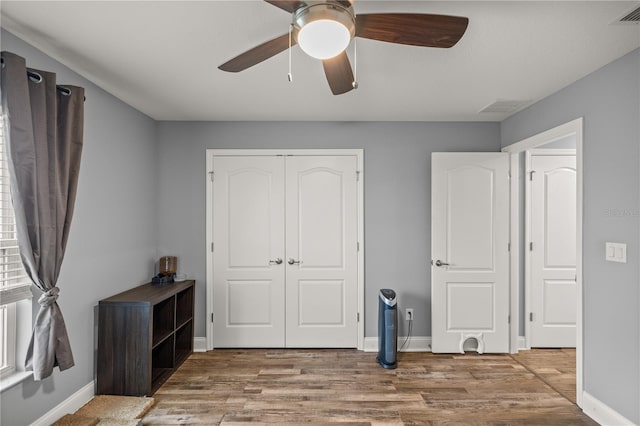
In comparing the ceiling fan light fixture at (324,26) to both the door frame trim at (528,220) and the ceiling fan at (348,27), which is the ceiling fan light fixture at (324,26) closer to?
the ceiling fan at (348,27)

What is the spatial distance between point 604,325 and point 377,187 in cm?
222

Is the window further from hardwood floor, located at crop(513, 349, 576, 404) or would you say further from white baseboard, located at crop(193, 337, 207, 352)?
hardwood floor, located at crop(513, 349, 576, 404)

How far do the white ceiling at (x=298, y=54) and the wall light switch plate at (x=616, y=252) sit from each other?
1.24 m

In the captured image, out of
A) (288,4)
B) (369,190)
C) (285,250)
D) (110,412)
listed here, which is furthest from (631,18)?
(110,412)

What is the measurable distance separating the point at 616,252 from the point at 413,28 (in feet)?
6.78

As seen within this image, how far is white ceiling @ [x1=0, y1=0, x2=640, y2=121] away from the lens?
1765mm

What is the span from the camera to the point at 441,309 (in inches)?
142

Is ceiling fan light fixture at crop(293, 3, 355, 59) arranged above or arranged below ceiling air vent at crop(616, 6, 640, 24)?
below

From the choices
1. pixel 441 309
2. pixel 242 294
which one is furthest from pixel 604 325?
pixel 242 294

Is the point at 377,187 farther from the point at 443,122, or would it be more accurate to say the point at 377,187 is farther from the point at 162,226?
the point at 162,226

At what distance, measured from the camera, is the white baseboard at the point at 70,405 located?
222cm

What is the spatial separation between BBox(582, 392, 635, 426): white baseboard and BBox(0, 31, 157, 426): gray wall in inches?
147

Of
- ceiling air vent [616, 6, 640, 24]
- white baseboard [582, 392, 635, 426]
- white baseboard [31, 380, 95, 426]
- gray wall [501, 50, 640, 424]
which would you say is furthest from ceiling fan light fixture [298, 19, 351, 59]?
white baseboard [582, 392, 635, 426]

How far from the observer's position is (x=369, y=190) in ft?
12.5
